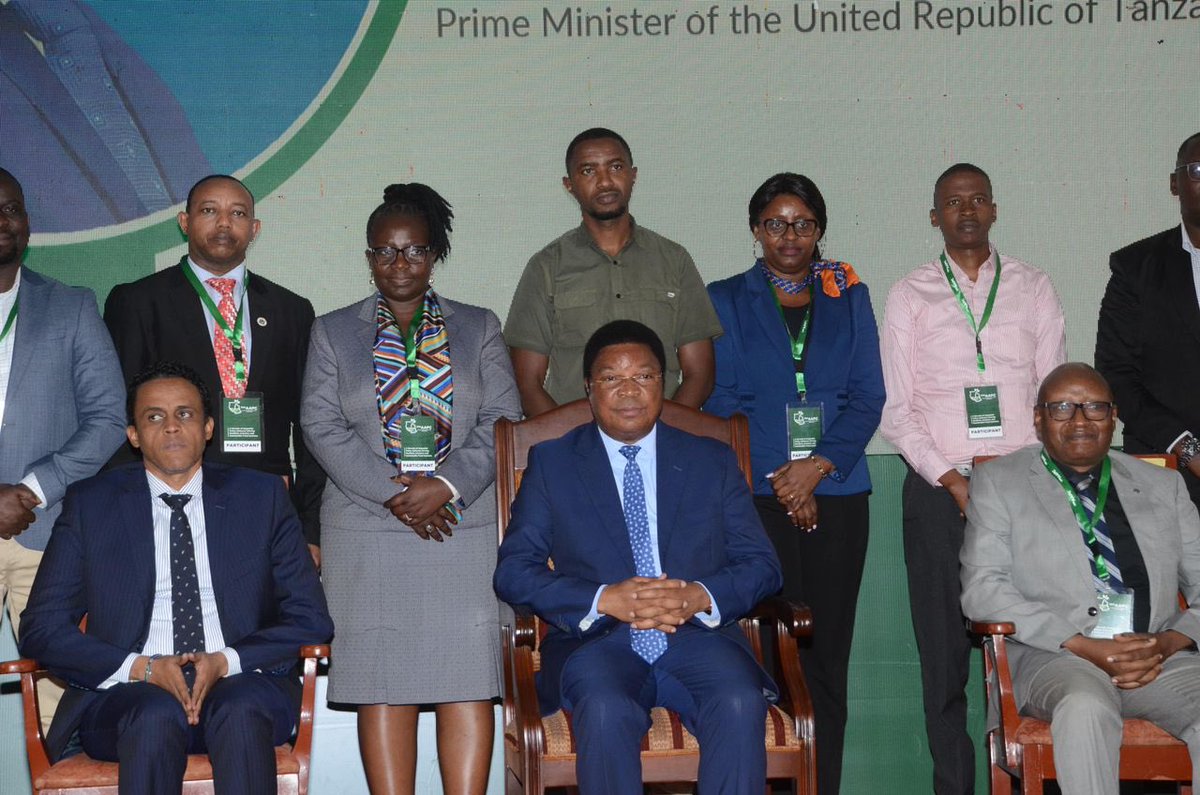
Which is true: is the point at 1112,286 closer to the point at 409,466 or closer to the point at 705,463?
the point at 705,463

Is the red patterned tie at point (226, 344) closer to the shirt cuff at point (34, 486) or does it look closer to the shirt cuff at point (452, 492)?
the shirt cuff at point (34, 486)

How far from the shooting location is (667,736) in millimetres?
3479

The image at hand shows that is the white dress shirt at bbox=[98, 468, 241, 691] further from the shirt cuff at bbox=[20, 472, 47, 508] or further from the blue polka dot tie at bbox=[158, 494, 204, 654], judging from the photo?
the shirt cuff at bbox=[20, 472, 47, 508]

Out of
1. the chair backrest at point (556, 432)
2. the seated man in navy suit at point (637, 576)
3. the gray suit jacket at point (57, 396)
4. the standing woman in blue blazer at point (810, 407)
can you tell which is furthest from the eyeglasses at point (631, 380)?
the gray suit jacket at point (57, 396)

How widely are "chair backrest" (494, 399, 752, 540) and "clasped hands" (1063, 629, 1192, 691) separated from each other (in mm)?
1083

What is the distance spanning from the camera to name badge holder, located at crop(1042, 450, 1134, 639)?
150 inches

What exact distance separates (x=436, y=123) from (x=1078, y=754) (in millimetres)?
3207

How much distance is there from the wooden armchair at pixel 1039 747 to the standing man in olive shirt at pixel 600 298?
132cm

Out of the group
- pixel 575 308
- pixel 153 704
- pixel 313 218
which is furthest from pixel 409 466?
pixel 313 218

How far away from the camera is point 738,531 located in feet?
12.4

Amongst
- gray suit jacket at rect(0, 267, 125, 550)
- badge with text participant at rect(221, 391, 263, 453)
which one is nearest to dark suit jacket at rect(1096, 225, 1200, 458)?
badge with text participant at rect(221, 391, 263, 453)

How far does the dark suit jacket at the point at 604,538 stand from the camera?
3617 mm

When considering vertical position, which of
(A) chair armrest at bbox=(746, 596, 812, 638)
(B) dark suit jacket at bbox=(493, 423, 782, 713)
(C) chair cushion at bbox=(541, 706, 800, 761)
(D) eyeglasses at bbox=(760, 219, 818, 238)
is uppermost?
(D) eyeglasses at bbox=(760, 219, 818, 238)

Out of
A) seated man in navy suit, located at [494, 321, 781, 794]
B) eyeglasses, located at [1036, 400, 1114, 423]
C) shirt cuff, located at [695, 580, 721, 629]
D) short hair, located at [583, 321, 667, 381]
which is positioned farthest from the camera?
eyeglasses, located at [1036, 400, 1114, 423]
